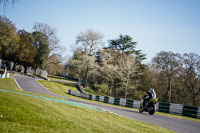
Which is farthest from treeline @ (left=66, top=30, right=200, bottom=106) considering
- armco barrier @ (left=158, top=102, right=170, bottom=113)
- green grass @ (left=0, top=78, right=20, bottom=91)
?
green grass @ (left=0, top=78, right=20, bottom=91)

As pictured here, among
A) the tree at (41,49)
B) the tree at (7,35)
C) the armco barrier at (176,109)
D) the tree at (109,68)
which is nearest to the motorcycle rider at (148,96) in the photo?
the armco barrier at (176,109)

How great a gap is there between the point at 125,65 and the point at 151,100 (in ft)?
95.7

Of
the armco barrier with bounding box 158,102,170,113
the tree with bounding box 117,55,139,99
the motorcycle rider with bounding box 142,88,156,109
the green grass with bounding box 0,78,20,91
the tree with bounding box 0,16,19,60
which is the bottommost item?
the armco barrier with bounding box 158,102,170,113

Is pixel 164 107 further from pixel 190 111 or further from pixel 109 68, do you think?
pixel 109 68

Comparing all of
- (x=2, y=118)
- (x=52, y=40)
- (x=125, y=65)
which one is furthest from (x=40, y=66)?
(x=2, y=118)

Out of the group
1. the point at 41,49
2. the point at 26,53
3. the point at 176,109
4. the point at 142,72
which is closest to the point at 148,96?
the point at 176,109

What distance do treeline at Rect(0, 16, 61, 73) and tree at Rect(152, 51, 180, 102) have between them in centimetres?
2914

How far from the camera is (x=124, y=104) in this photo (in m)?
27.5

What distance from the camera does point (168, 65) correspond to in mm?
38406

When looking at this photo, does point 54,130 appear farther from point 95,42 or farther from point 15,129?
point 95,42

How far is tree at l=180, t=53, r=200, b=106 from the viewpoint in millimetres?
33531

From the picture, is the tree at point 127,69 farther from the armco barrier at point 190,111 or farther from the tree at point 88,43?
the armco barrier at point 190,111

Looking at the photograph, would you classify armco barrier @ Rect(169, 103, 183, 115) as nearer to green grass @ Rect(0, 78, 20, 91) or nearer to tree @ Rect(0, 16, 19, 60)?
green grass @ Rect(0, 78, 20, 91)

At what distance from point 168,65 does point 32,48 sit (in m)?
36.8
